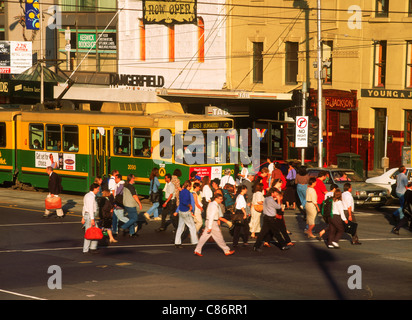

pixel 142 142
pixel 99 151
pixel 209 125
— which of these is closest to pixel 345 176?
pixel 209 125

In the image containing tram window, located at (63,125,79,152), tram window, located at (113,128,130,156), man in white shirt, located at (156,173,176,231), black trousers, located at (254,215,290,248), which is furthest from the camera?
tram window, located at (63,125,79,152)

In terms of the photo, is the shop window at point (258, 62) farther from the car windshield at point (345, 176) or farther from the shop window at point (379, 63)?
the car windshield at point (345, 176)

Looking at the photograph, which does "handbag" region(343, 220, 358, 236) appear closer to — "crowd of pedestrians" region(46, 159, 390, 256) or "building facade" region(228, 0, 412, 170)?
"crowd of pedestrians" region(46, 159, 390, 256)

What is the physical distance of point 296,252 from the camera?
66.5 ft

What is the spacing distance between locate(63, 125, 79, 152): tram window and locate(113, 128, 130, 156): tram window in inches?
73.4

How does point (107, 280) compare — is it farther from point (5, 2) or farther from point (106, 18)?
point (5, 2)

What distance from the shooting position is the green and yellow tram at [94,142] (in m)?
28.7

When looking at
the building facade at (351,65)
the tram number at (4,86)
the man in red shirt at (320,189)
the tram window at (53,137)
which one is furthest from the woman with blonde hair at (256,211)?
the tram number at (4,86)

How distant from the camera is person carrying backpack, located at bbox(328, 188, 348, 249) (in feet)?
68.2

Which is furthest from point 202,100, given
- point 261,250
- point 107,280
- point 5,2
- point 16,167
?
point 107,280

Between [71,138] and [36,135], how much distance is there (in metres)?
1.98

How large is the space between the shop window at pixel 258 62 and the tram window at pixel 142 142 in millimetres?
16442

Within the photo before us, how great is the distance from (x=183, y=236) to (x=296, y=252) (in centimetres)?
374

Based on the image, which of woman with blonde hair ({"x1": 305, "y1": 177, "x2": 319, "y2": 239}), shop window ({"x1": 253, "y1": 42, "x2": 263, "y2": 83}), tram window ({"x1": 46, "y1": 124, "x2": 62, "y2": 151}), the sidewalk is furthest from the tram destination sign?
shop window ({"x1": 253, "y1": 42, "x2": 263, "y2": 83})
